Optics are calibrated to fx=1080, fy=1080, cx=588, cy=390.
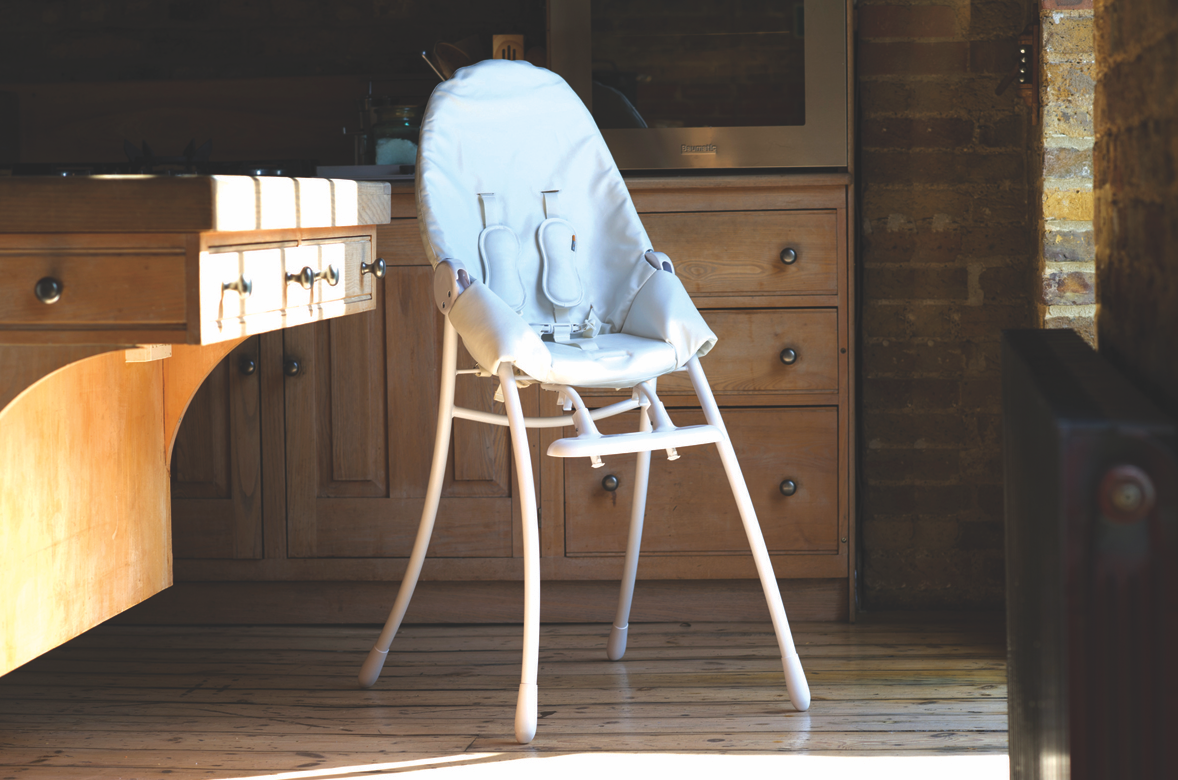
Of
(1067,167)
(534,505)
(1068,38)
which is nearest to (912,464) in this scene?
(1067,167)

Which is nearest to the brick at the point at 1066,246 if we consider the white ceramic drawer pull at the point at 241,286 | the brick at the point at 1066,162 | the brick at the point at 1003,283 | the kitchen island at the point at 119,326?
the brick at the point at 1066,162

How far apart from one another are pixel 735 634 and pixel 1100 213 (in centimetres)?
134

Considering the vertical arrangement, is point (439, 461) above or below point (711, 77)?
below

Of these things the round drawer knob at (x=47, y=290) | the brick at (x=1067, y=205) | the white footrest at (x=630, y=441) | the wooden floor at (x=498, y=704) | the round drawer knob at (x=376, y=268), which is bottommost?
the wooden floor at (x=498, y=704)

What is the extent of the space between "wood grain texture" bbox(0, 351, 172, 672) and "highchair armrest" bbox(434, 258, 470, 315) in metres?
0.43

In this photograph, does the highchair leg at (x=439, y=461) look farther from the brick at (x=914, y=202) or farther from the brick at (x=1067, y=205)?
the brick at (x=1067, y=205)

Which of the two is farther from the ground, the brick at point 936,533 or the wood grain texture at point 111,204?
the wood grain texture at point 111,204

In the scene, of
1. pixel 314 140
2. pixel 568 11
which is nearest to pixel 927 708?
pixel 568 11

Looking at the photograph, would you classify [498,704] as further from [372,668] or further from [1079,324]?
[1079,324]

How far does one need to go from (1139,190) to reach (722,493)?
139cm

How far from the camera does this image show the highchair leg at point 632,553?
Result: 1.87 meters

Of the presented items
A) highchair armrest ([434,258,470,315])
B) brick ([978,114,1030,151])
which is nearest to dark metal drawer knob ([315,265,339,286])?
highchair armrest ([434,258,470,315])

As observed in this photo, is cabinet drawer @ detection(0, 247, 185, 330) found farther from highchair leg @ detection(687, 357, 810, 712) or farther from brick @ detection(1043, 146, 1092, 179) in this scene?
brick @ detection(1043, 146, 1092, 179)

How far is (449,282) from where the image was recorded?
5.26ft
